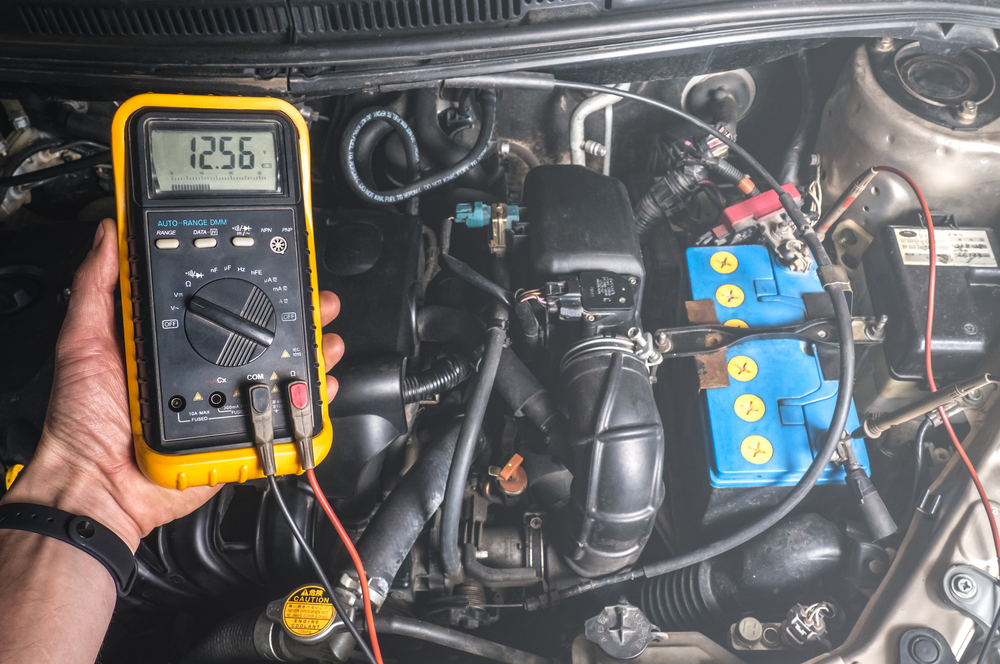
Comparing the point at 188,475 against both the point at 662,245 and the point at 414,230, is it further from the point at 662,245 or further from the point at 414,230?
the point at 662,245

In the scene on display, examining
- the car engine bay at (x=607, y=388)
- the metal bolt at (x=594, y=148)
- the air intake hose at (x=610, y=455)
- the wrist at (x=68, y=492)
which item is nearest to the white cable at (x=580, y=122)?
the metal bolt at (x=594, y=148)

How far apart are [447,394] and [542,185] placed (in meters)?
0.40

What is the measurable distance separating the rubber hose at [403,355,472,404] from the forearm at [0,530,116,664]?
44 cm

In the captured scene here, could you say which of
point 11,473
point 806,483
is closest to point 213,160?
point 11,473

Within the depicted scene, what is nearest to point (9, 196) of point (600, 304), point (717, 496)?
point (600, 304)

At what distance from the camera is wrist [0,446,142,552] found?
2.43ft

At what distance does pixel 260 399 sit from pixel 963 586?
963 millimetres

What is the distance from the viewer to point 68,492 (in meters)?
0.76

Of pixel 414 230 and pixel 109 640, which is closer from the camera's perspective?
pixel 109 640

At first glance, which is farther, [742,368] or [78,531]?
[742,368]

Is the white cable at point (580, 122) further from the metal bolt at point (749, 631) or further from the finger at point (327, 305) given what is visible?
the metal bolt at point (749, 631)

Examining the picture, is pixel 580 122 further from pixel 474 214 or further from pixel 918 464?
pixel 918 464

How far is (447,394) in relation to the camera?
42.3 inches

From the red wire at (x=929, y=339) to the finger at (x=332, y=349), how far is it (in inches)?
36.5
